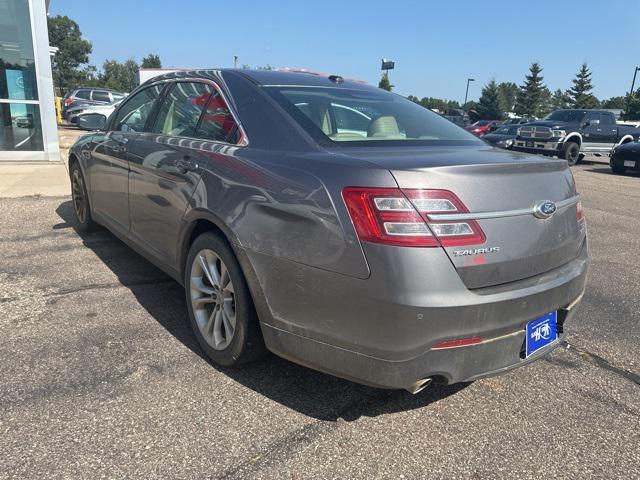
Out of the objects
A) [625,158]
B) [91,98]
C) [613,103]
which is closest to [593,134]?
[625,158]

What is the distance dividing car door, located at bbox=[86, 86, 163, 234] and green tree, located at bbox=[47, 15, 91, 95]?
8067cm

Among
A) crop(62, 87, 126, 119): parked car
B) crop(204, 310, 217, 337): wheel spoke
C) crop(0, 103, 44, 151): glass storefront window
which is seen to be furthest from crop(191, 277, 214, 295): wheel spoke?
crop(62, 87, 126, 119): parked car

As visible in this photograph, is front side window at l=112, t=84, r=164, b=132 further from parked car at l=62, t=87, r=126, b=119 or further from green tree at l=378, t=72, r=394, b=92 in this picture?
green tree at l=378, t=72, r=394, b=92

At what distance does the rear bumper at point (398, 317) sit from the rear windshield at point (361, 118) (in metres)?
0.77

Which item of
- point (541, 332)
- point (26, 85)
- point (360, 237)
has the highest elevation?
point (26, 85)

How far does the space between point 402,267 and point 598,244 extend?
5.13 m

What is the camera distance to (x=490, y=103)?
68.1 metres

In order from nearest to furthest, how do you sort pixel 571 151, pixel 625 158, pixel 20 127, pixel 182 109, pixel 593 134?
pixel 182 109, pixel 20 127, pixel 625 158, pixel 571 151, pixel 593 134

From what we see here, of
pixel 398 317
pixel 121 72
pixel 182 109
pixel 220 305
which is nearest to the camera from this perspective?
pixel 398 317

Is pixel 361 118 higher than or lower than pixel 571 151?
higher

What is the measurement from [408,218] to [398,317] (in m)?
0.38

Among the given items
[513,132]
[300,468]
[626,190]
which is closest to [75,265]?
[300,468]

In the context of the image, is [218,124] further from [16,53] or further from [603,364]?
[16,53]

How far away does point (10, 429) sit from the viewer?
2.30 m
